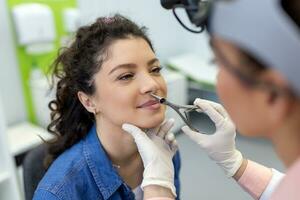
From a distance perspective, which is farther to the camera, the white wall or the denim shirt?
the white wall

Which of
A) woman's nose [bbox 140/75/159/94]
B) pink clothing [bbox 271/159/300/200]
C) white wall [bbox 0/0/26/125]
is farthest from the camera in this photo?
white wall [bbox 0/0/26/125]

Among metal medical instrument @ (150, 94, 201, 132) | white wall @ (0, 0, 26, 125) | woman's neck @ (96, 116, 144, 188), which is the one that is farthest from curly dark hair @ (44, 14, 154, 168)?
white wall @ (0, 0, 26, 125)

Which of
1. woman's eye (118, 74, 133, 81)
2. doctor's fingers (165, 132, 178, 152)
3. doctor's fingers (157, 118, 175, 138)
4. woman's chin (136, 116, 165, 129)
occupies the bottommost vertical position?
doctor's fingers (165, 132, 178, 152)

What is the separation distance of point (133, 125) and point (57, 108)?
362mm

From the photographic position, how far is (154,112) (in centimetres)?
106

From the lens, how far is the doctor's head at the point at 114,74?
3.45ft

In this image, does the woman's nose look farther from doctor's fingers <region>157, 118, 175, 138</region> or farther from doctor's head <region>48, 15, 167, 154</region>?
doctor's fingers <region>157, 118, 175, 138</region>

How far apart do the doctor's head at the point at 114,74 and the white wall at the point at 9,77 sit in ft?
3.90

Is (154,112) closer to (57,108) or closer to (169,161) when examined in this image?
(169,161)

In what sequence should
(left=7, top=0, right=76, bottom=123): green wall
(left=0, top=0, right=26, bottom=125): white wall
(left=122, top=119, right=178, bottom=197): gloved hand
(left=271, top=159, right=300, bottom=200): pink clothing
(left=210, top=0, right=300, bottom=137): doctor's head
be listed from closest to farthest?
(left=210, top=0, right=300, bottom=137): doctor's head < (left=271, top=159, right=300, bottom=200): pink clothing < (left=122, top=119, right=178, bottom=197): gloved hand < (left=0, top=0, right=26, bottom=125): white wall < (left=7, top=0, right=76, bottom=123): green wall

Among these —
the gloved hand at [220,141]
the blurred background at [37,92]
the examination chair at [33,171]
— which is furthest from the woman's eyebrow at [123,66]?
the blurred background at [37,92]

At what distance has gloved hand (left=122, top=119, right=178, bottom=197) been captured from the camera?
0.93m

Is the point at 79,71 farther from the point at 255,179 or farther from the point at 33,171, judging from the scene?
the point at 255,179

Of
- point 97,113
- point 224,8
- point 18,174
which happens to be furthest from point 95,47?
point 18,174
